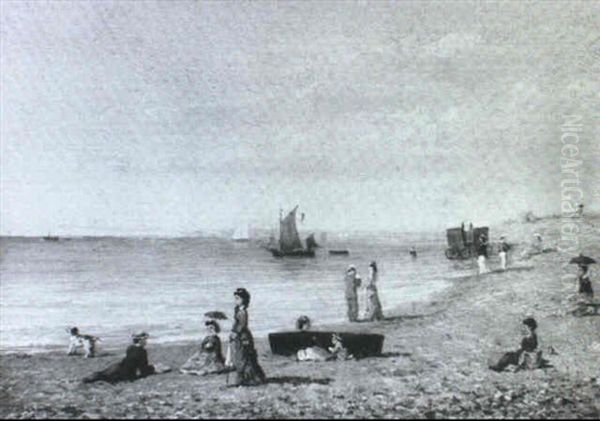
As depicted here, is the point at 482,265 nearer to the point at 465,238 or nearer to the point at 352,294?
the point at 465,238

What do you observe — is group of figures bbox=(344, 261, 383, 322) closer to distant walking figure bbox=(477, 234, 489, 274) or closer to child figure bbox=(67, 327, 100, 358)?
distant walking figure bbox=(477, 234, 489, 274)

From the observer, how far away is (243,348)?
834 cm

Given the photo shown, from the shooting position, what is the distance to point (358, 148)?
10828 millimetres

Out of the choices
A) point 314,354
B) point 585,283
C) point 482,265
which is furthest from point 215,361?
point 482,265

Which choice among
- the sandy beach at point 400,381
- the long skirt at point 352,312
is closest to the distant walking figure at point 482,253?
the sandy beach at point 400,381

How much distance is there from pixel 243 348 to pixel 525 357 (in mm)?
4123

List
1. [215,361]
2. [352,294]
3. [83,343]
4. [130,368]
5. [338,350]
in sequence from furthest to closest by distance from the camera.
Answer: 1. [352,294]
2. [83,343]
3. [338,350]
4. [215,361]
5. [130,368]

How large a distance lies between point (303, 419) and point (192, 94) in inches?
222

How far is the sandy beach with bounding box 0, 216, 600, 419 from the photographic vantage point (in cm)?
767

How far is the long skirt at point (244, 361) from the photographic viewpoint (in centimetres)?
835

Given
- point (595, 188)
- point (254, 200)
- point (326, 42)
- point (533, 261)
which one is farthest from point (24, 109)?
point (533, 261)

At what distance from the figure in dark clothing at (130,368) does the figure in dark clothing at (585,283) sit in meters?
7.27

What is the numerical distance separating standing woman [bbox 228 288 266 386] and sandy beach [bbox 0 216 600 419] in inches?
5.8

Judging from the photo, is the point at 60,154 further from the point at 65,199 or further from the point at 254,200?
the point at 254,200
